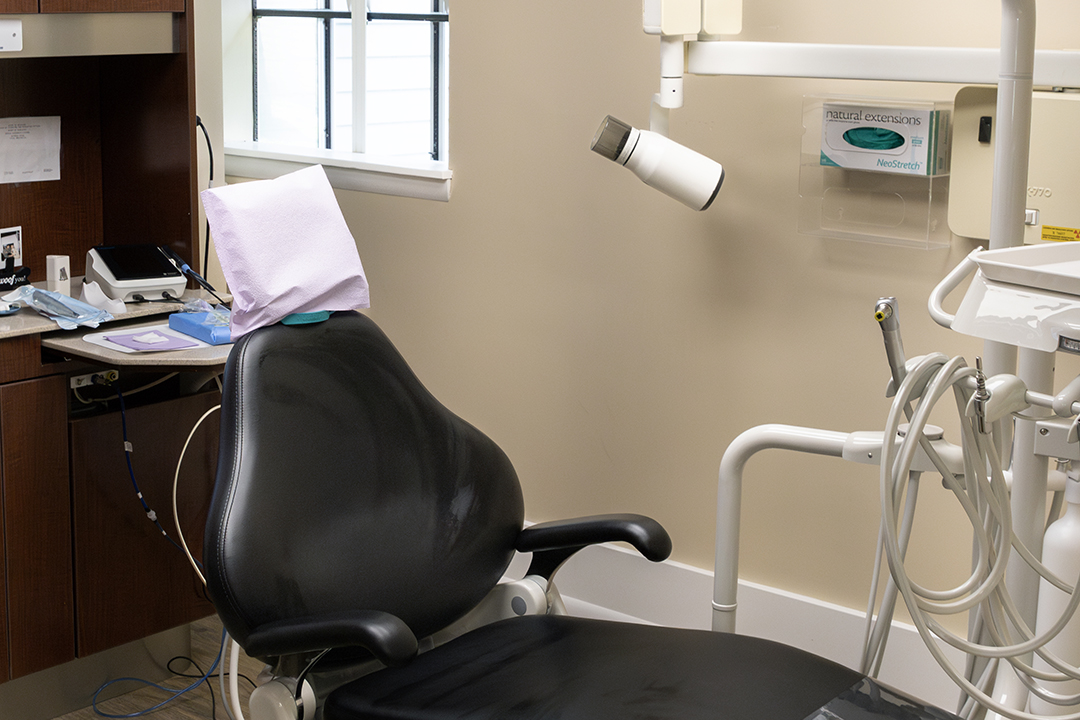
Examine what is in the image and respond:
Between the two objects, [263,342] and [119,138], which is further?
[119,138]

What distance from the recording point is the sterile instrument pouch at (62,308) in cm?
219

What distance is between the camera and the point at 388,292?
9.44ft

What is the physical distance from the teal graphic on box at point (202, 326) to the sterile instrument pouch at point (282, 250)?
1.39 feet

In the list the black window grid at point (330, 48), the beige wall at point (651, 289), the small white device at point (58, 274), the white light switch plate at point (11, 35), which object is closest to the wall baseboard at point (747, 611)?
the beige wall at point (651, 289)

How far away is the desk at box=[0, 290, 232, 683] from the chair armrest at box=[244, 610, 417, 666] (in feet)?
2.40

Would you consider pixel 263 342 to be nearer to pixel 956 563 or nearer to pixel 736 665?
pixel 736 665

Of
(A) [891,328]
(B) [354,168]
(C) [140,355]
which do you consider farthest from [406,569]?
(B) [354,168]

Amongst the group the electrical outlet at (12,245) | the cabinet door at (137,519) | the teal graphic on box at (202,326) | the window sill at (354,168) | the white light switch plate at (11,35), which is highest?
the white light switch plate at (11,35)

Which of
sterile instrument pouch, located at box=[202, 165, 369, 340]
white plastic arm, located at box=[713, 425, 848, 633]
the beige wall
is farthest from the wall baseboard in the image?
sterile instrument pouch, located at box=[202, 165, 369, 340]

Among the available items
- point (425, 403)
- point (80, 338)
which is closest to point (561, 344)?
point (425, 403)

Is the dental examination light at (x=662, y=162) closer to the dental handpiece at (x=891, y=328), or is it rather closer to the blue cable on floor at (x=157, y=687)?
the dental handpiece at (x=891, y=328)

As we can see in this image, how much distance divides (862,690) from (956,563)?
801 millimetres

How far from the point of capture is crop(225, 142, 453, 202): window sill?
8.94ft

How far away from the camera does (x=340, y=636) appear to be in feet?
4.57
